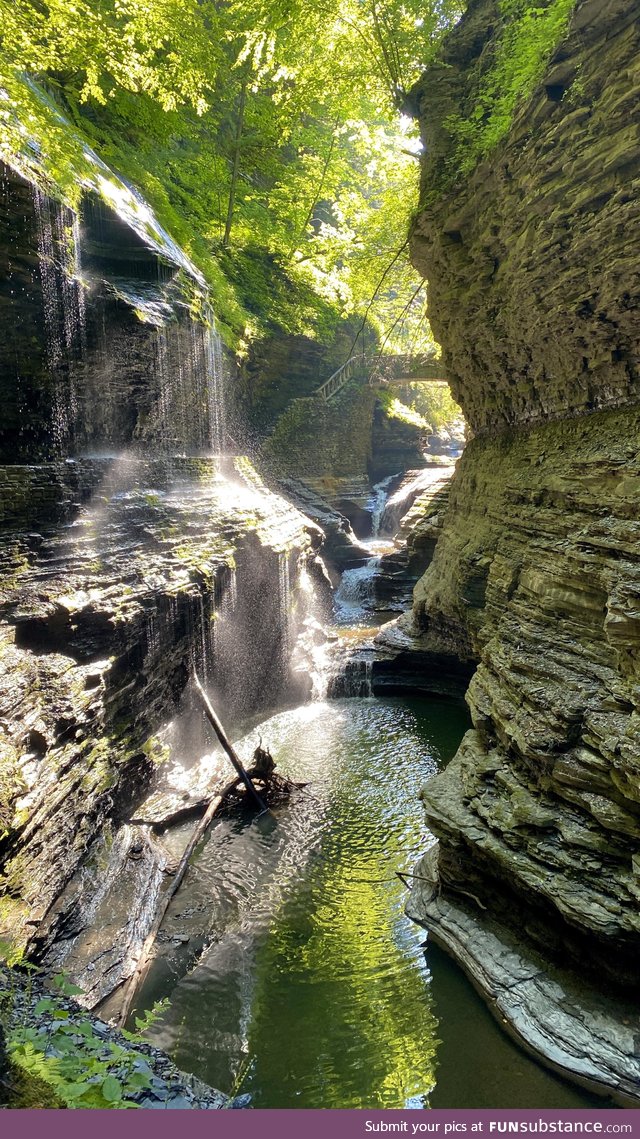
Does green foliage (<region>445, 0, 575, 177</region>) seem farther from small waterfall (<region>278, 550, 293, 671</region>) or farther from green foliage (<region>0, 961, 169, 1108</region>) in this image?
green foliage (<region>0, 961, 169, 1108</region>)

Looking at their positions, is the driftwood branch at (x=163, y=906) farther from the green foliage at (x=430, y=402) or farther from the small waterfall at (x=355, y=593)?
the green foliage at (x=430, y=402)

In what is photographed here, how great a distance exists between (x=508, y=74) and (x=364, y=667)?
1199 centimetres

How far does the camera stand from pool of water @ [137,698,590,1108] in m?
4.75

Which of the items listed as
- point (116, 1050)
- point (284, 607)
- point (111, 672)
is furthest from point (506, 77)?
point (116, 1050)

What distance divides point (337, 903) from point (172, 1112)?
475 cm

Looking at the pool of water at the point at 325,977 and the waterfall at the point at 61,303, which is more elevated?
the waterfall at the point at 61,303

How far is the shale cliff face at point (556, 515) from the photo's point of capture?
207 inches

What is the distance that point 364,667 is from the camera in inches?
565

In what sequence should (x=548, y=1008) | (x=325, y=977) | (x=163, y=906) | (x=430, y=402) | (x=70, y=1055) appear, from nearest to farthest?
(x=70, y=1055)
(x=548, y=1008)
(x=325, y=977)
(x=163, y=906)
(x=430, y=402)

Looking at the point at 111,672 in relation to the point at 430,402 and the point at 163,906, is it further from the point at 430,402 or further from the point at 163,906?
the point at 430,402

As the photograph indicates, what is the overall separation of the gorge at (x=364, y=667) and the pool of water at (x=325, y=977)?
0.12ft

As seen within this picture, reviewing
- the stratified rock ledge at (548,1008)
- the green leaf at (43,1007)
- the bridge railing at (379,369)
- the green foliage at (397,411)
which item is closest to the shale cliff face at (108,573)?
the green leaf at (43,1007)

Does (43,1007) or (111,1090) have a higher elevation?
(111,1090)

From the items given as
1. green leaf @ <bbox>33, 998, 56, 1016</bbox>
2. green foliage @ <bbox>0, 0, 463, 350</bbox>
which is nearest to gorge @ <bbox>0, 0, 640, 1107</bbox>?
green leaf @ <bbox>33, 998, 56, 1016</bbox>
